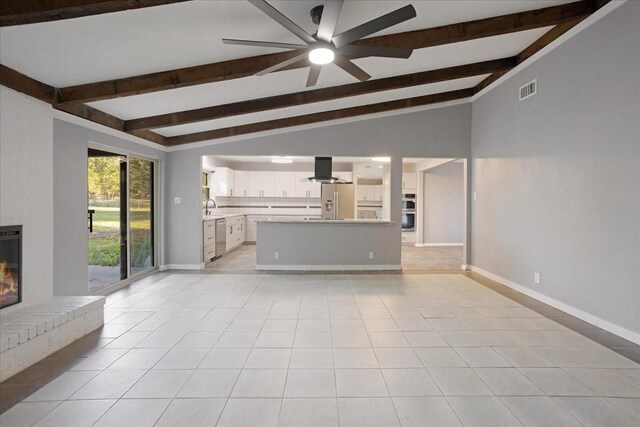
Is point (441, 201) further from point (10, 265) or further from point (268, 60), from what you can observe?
point (10, 265)

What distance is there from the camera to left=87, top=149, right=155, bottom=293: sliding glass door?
14.5ft

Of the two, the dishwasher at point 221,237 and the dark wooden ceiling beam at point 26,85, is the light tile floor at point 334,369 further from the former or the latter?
the dishwasher at point 221,237

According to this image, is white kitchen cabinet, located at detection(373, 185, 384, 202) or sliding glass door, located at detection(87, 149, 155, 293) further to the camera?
white kitchen cabinet, located at detection(373, 185, 384, 202)

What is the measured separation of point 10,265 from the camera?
113 inches

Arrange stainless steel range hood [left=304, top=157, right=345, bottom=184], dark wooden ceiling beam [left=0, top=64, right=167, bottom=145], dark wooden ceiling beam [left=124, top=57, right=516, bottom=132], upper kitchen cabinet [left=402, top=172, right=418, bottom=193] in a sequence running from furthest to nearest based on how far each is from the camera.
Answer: upper kitchen cabinet [left=402, top=172, right=418, bottom=193] → stainless steel range hood [left=304, top=157, right=345, bottom=184] → dark wooden ceiling beam [left=124, top=57, right=516, bottom=132] → dark wooden ceiling beam [left=0, top=64, right=167, bottom=145]

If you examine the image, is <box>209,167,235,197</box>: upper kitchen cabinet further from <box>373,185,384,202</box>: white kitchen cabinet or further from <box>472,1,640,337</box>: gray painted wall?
<box>472,1,640,337</box>: gray painted wall

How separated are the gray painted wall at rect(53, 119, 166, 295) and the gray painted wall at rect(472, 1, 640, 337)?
568 cm

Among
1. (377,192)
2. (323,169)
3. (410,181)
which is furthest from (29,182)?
(410,181)

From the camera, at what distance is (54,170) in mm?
3438

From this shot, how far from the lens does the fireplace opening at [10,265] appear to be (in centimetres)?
279

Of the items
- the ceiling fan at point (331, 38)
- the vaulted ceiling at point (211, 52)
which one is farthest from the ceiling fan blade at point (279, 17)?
the vaulted ceiling at point (211, 52)

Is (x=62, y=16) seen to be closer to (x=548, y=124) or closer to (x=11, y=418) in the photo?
(x=11, y=418)

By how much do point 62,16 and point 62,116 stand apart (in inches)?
74.1

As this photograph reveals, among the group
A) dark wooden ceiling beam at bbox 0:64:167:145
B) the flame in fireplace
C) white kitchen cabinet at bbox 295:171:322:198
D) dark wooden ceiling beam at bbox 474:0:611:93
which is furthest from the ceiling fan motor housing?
white kitchen cabinet at bbox 295:171:322:198
